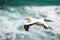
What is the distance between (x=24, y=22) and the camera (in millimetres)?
1018

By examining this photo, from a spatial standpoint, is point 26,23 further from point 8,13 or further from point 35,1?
point 35,1

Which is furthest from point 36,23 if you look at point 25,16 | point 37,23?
point 25,16

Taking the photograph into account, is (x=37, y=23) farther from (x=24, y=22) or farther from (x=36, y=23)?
(x=24, y=22)

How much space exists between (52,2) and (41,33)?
47cm

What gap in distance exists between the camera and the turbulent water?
892mm

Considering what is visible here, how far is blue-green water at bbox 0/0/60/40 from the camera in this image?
90 cm

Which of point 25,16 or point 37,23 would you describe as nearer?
point 37,23

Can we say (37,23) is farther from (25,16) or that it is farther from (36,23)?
(25,16)

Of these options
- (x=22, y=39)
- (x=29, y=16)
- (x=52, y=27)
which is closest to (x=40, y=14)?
(x=29, y=16)

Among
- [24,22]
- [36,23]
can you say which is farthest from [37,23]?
[24,22]

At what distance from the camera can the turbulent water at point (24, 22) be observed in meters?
0.89

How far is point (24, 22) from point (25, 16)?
0.34 ft

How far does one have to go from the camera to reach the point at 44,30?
3.07 ft

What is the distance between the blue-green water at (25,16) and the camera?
2.95ft
